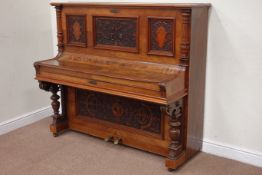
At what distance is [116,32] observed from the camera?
297cm

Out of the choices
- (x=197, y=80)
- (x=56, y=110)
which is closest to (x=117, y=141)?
(x=56, y=110)

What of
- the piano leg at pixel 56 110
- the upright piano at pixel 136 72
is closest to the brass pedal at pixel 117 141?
the upright piano at pixel 136 72

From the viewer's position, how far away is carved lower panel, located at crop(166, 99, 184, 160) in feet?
8.80

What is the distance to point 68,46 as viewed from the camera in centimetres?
334

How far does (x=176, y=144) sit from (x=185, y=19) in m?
0.98

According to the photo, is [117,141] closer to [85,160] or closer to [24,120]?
[85,160]

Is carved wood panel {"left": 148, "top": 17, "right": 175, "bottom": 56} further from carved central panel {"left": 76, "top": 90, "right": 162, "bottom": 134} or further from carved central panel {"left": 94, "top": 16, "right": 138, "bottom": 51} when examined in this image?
carved central panel {"left": 76, "top": 90, "right": 162, "bottom": 134}

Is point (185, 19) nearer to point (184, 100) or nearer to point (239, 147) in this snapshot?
point (184, 100)

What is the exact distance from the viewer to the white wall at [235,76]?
2.67 meters

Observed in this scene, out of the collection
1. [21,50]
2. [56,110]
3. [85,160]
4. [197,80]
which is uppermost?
[21,50]

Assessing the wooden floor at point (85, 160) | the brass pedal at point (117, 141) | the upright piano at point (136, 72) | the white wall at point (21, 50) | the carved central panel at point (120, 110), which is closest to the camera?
the upright piano at point (136, 72)

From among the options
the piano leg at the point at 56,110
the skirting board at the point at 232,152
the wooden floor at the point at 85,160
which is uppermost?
the piano leg at the point at 56,110

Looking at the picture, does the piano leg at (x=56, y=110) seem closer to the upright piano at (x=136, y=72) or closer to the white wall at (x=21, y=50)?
the upright piano at (x=136, y=72)

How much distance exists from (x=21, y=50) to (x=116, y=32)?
3.99ft
